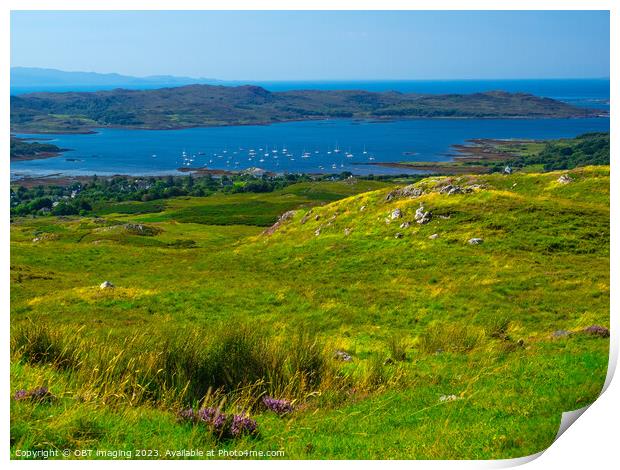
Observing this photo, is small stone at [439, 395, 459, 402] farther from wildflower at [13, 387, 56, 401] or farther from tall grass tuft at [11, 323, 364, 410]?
wildflower at [13, 387, 56, 401]

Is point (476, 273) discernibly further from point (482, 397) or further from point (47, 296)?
point (47, 296)

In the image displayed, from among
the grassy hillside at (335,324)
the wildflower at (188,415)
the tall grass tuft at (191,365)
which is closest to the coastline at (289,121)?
the grassy hillside at (335,324)

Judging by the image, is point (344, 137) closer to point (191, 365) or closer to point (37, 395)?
point (191, 365)

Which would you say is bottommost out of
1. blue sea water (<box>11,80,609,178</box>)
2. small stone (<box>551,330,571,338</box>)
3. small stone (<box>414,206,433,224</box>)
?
small stone (<box>551,330,571,338</box>)

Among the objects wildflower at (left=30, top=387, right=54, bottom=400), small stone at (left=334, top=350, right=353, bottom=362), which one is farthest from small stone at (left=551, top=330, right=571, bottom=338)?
wildflower at (left=30, top=387, right=54, bottom=400)

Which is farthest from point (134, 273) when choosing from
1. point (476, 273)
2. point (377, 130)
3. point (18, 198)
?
point (377, 130)

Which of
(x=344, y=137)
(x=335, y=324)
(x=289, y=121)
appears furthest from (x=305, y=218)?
(x=335, y=324)
